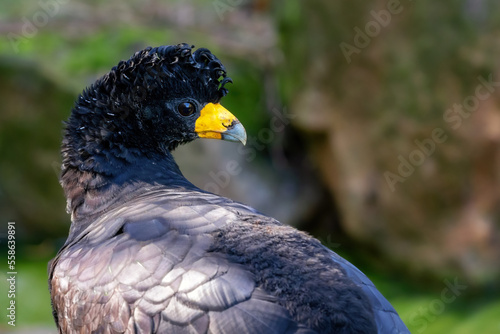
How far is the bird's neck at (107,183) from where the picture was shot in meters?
3.55

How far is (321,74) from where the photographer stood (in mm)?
7961

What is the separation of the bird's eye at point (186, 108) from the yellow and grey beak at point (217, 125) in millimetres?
70

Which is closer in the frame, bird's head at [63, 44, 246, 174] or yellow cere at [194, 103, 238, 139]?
bird's head at [63, 44, 246, 174]

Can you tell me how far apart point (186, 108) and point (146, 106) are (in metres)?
0.23

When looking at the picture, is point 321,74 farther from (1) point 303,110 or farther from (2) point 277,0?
(2) point 277,0

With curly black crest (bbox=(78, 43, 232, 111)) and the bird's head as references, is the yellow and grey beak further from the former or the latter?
curly black crest (bbox=(78, 43, 232, 111))

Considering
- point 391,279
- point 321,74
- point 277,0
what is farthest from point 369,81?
point 391,279

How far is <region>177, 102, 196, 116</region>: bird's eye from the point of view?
3709 millimetres

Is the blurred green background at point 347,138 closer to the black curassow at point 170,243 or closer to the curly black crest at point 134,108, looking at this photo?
the black curassow at point 170,243

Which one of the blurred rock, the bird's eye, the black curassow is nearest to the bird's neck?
the black curassow

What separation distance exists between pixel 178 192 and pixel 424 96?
177 inches

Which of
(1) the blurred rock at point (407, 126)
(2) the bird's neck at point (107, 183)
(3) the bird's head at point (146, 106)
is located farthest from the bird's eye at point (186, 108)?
(1) the blurred rock at point (407, 126)

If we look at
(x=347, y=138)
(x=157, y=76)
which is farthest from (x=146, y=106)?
(x=347, y=138)

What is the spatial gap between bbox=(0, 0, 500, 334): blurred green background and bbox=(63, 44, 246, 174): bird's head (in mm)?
4072
